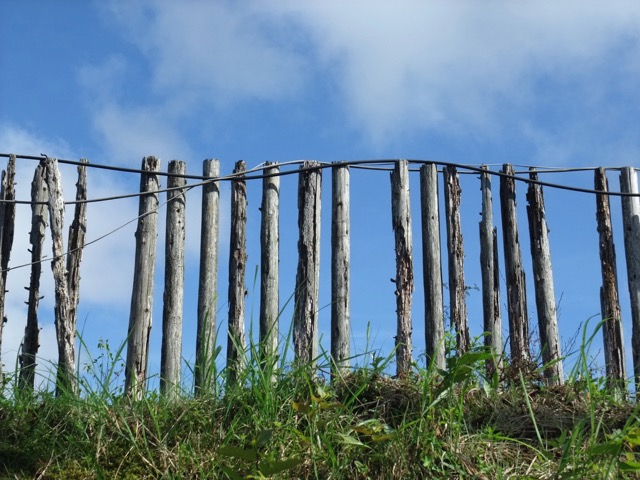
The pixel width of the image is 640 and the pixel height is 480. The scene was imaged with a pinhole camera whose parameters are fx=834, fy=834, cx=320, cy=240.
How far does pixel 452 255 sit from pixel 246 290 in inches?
66.7

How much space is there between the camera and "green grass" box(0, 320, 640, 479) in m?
3.54

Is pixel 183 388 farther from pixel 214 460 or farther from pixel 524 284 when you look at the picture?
pixel 524 284

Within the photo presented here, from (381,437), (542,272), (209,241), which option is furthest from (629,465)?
(542,272)

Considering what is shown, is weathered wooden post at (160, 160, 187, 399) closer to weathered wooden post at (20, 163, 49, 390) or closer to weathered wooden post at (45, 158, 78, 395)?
weathered wooden post at (45, 158, 78, 395)

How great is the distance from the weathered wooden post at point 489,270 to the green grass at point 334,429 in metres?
2.56

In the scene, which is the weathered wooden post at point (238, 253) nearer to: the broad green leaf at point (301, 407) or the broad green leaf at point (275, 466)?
the broad green leaf at point (301, 407)

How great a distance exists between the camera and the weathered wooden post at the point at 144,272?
6.30m

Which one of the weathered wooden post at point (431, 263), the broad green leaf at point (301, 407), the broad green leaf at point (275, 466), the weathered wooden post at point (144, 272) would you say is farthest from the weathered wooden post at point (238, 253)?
the broad green leaf at point (275, 466)

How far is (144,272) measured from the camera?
6.44 metres

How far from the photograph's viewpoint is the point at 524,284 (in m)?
7.13

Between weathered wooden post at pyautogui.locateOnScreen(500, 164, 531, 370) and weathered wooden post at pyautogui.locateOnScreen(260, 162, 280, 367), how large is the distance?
6.57 feet

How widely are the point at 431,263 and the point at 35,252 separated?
3.10m

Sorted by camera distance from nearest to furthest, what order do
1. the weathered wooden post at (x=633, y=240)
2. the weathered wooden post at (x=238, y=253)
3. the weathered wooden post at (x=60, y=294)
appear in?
the weathered wooden post at (x=60, y=294) → the weathered wooden post at (x=238, y=253) → the weathered wooden post at (x=633, y=240)

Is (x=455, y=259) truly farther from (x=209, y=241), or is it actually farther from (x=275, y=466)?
(x=275, y=466)
